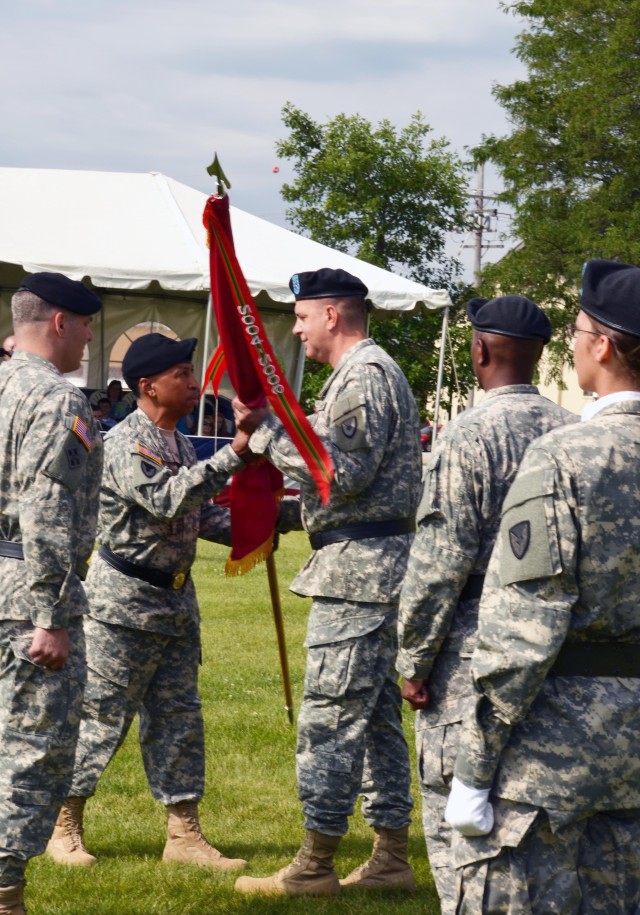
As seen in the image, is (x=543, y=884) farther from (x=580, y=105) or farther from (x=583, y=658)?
(x=580, y=105)

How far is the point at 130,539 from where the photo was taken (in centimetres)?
537

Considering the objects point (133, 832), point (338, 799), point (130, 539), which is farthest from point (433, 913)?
point (130, 539)

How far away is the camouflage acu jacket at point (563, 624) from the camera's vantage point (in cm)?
281

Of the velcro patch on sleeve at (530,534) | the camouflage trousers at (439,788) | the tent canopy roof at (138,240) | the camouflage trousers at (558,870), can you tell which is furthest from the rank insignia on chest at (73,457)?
the tent canopy roof at (138,240)

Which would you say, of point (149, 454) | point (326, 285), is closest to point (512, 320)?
point (326, 285)

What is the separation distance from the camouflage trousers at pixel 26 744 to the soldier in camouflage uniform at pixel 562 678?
1.93m

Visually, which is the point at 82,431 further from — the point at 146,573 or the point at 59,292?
the point at 146,573

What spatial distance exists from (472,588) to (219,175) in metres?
1.75

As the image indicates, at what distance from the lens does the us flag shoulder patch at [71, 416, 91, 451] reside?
14.2ft

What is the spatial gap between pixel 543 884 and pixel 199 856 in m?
2.98

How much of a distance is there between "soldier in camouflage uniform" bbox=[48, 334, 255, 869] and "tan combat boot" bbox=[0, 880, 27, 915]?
1.04 metres

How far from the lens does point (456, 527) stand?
12.7 ft

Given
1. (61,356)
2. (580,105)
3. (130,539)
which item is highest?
(580,105)

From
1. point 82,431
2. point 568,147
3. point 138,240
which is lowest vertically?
point 82,431
